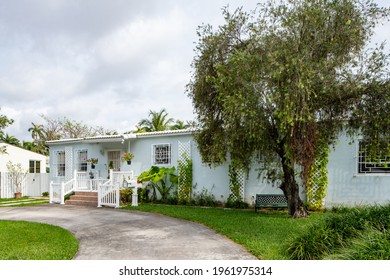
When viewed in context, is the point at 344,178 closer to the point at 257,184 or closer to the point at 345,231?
the point at 257,184

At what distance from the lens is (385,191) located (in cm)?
1057

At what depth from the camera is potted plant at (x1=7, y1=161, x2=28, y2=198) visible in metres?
19.4

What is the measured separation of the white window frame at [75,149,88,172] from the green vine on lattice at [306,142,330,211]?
38.6ft

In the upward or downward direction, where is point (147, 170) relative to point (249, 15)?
downward

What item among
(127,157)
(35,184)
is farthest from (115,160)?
(35,184)

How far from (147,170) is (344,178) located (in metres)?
8.58

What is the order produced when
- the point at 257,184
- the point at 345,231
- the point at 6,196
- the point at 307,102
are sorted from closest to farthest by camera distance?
the point at 345,231 → the point at 307,102 → the point at 257,184 → the point at 6,196

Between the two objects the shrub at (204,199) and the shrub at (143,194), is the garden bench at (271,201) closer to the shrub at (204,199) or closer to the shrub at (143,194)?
the shrub at (204,199)

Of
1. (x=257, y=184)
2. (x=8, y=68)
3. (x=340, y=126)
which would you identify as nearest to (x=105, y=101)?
(x=8, y=68)

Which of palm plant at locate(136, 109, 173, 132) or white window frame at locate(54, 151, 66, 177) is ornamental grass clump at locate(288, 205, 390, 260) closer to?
white window frame at locate(54, 151, 66, 177)

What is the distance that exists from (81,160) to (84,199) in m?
3.76

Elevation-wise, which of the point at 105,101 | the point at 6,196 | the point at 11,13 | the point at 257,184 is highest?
the point at 11,13

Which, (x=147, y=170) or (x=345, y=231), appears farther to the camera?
(x=147, y=170)
